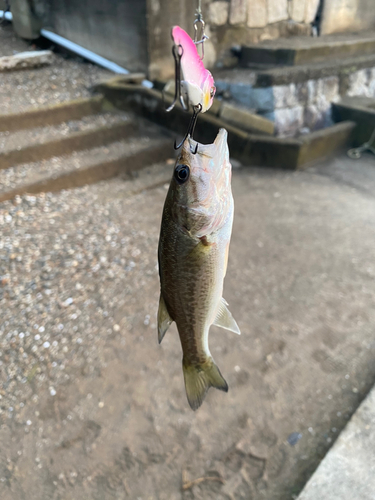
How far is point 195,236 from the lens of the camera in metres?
1.21

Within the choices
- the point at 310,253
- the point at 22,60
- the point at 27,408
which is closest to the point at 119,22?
the point at 22,60

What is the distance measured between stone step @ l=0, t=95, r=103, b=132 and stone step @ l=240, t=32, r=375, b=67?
2.85 metres

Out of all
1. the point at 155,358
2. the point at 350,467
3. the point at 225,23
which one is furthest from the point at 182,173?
the point at 225,23

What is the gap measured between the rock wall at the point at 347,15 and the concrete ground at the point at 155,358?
5232 mm

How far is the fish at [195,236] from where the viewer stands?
118 cm

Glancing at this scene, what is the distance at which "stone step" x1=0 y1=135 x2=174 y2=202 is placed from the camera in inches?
183

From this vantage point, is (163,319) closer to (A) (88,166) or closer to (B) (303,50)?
(A) (88,166)

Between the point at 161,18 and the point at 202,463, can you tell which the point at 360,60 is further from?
the point at 202,463

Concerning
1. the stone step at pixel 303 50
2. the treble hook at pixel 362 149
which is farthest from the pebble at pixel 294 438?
the stone step at pixel 303 50

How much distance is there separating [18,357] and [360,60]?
23.8 ft

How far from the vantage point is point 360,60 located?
22.1 feet

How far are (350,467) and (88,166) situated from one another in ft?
14.6

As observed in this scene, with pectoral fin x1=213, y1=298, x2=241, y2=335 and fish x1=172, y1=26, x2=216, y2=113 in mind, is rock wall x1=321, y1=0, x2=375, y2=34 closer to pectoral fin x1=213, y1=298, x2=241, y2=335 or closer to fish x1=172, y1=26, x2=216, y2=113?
fish x1=172, y1=26, x2=216, y2=113

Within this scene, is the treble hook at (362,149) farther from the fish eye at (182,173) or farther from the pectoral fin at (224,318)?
the fish eye at (182,173)
